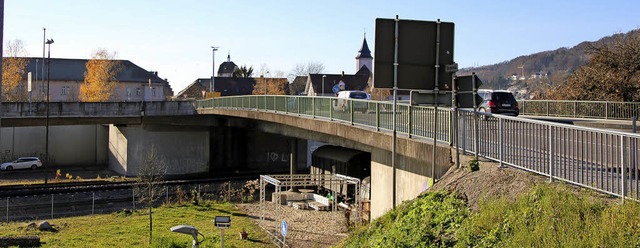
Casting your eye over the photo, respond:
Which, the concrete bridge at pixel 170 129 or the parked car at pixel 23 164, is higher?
the concrete bridge at pixel 170 129

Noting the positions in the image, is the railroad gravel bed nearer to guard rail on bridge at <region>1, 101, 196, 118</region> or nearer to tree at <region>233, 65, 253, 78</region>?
guard rail on bridge at <region>1, 101, 196, 118</region>

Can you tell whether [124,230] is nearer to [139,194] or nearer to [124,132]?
[139,194]

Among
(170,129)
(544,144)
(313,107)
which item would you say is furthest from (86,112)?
(544,144)

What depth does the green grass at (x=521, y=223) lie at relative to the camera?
20.6ft

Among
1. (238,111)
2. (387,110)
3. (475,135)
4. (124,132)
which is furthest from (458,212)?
(124,132)

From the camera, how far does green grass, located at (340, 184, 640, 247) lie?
20.6 ft

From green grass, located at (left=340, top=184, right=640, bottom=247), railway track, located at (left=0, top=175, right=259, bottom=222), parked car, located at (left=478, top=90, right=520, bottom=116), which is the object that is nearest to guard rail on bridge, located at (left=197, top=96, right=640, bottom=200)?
green grass, located at (left=340, top=184, right=640, bottom=247)

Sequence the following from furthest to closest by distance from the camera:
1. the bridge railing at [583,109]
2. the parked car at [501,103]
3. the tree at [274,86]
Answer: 1. the tree at [274,86]
2. the bridge railing at [583,109]
3. the parked car at [501,103]

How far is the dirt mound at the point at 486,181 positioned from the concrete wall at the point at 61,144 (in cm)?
4960

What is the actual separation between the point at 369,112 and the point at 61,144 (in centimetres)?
4436

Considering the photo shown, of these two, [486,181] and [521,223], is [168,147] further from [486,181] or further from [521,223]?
[521,223]

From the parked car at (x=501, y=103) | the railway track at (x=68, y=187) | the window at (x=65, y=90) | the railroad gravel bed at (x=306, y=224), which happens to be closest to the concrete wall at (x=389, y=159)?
the railroad gravel bed at (x=306, y=224)

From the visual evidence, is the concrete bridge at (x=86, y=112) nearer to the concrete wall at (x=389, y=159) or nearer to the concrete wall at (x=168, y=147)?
the concrete wall at (x=168, y=147)

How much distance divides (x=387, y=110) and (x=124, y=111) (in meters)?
34.2
